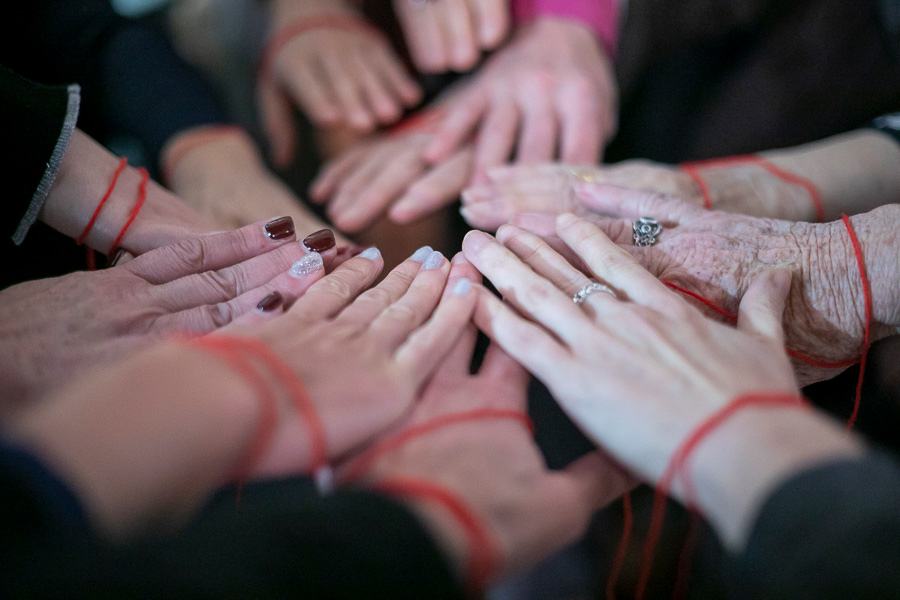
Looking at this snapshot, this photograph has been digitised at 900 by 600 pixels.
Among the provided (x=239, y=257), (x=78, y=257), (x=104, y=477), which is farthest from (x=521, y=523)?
(x=78, y=257)

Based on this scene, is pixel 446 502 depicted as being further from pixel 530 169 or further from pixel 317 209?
pixel 317 209

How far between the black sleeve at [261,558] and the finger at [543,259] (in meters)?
0.41

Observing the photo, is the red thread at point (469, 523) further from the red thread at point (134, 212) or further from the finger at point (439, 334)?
the red thread at point (134, 212)

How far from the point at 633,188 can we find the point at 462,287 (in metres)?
0.45

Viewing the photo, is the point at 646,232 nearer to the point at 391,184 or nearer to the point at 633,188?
the point at 633,188

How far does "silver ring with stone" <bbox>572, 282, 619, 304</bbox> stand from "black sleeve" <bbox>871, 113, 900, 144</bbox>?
88 centimetres

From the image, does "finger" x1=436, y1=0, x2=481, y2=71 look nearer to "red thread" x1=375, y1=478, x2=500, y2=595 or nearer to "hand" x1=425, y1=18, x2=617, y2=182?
"hand" x1=425, y1=18, x2=617, y2=182

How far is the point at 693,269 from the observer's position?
2.88 feet

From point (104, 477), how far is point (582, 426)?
0.51 m

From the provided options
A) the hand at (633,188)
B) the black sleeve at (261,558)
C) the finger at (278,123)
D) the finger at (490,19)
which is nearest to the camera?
the black sleeve at (261,558)

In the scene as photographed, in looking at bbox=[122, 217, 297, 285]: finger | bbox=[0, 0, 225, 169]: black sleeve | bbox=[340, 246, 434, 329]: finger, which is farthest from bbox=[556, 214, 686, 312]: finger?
bbox=[0, 0, 225, 169]: black sleeve

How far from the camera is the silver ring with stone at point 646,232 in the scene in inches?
36.5

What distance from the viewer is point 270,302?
2.56 ft

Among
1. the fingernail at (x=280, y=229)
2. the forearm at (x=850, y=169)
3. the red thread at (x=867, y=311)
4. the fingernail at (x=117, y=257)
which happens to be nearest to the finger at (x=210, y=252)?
the fingernail at (x=280, y=229)
